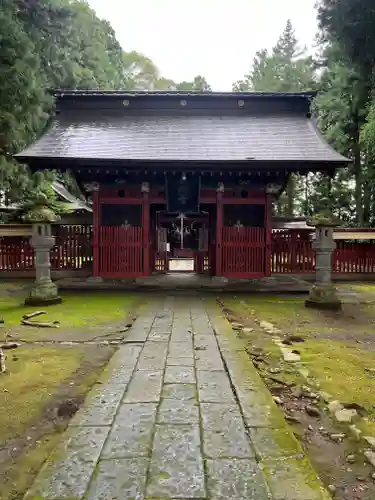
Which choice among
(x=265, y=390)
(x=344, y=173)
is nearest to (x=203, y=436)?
(x=265, y=390)

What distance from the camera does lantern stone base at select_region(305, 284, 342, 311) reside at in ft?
26.7

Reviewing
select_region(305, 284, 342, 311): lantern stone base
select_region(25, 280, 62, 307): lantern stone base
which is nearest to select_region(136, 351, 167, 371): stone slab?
select_region(25, 280, 62, 307): lantern stone base

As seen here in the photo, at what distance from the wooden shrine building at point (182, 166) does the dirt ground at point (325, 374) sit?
3.46m

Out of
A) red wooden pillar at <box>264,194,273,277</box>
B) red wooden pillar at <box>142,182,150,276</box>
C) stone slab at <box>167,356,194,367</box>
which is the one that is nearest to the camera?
stone slab at <box>167,356,194,367</box>

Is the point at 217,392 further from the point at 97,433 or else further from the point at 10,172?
the point at 10,172

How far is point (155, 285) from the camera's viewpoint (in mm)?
10648

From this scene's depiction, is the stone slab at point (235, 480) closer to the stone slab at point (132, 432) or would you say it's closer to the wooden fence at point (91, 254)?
the stone slab at point (132, 432)

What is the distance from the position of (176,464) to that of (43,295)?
22.8ft

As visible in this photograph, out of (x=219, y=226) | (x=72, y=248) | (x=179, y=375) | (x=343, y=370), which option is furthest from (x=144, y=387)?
(x=72, y=248)

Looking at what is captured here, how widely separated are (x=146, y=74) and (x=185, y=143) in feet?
139

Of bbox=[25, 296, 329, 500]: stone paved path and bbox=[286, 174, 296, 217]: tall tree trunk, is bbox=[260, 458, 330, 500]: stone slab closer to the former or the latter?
bbox=[25, 296, 329, 500]: stone paved path

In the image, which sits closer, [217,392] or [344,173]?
[217,392]

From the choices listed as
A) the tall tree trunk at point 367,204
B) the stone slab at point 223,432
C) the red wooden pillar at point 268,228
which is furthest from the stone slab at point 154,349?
the tall tree trunk at point 367,204

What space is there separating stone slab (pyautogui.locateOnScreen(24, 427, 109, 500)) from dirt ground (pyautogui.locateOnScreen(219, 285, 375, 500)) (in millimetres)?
1631
